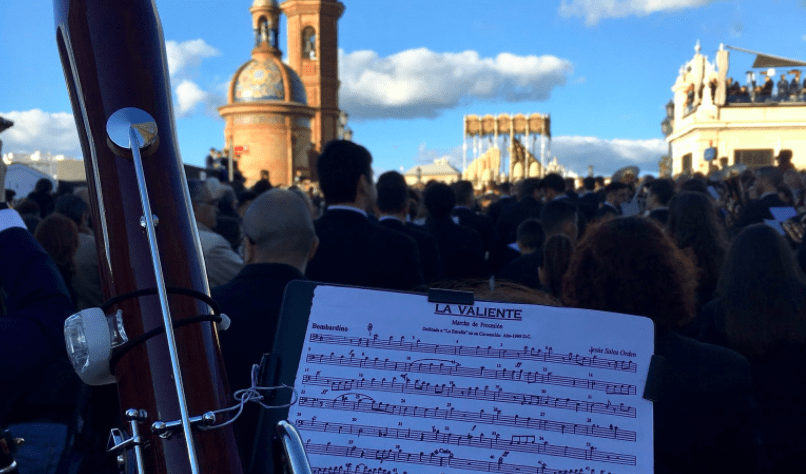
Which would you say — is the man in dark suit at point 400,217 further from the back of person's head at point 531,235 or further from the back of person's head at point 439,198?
the back of person's head at point 531,235

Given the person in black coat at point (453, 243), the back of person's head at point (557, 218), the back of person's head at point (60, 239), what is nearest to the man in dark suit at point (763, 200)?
the back of person's head at point (557, 218)

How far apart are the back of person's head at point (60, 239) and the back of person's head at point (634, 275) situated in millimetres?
3666

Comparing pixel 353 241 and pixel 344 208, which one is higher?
pixel 344 208

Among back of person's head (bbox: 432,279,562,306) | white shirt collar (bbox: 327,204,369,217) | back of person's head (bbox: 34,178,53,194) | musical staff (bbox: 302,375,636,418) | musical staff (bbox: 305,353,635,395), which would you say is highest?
back of person's head (bbox: 34,178,53,194)

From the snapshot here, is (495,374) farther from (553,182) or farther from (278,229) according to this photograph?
(553,182)

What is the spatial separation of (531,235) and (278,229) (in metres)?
3.03

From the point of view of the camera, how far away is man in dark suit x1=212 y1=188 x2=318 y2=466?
2678 millimetres

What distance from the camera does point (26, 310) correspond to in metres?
1.62

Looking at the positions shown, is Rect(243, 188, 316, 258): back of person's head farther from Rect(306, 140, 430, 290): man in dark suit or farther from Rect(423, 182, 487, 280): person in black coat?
Rect(423, 182, 487, 280): person in black coat

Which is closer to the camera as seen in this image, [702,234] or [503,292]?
[503,292]

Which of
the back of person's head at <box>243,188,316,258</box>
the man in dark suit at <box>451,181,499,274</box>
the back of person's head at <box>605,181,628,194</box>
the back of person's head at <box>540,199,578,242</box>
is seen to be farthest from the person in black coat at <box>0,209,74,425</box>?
the back of person's head at <box>605,181,628,194</box>

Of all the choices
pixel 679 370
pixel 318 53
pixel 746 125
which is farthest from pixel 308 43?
pixel 679 370

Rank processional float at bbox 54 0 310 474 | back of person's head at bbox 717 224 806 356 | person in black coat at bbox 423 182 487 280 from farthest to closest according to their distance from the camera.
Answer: person in black coat at bbox 423 182 487 280 < back of person's head at bbox 717 224 806 356 < processional float at bbox 54 0 310 474

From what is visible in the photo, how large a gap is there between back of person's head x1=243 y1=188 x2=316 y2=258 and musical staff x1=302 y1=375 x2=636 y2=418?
1.86m
